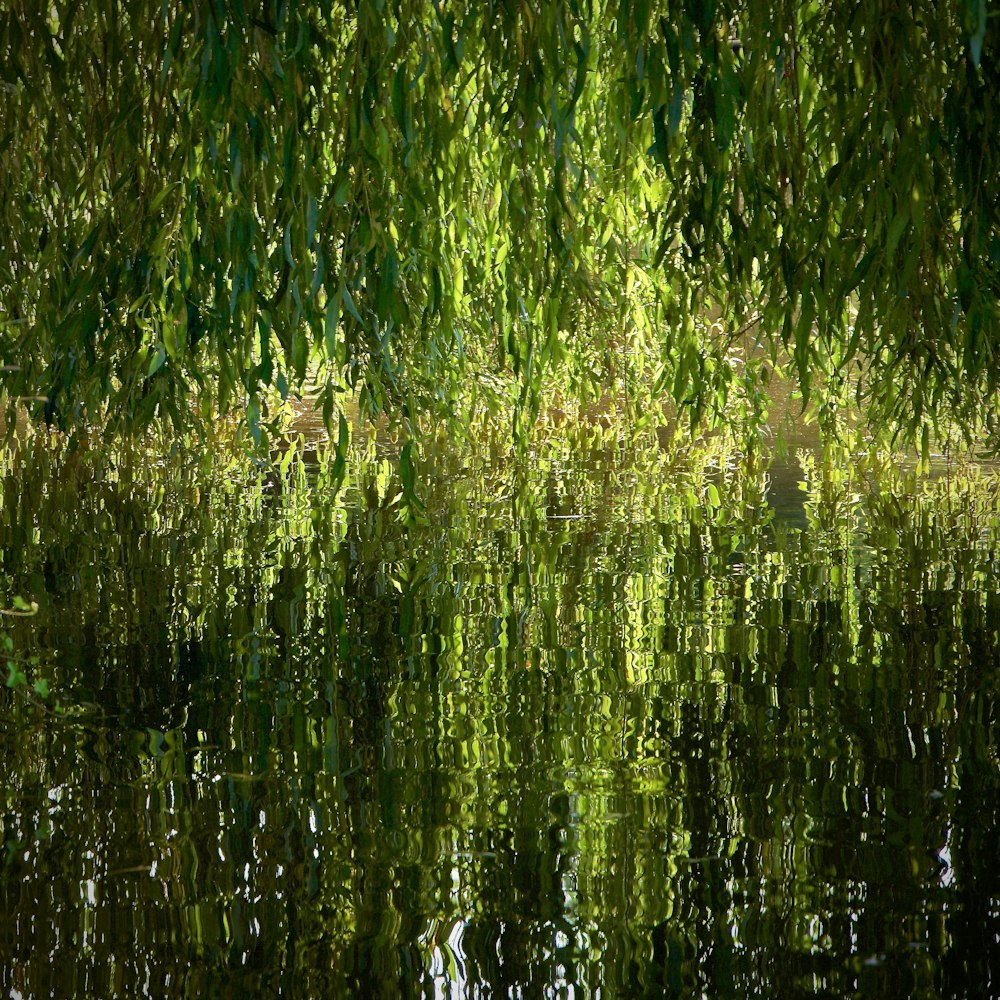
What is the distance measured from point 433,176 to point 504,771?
6.24ft

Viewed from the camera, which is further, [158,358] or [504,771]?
[158,358]

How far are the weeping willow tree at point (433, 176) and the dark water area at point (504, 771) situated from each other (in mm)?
526

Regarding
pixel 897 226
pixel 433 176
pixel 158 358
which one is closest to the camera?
pixel 897 226

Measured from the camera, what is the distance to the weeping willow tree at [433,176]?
310 cm

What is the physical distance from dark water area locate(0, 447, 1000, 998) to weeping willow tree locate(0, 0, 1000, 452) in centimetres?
53

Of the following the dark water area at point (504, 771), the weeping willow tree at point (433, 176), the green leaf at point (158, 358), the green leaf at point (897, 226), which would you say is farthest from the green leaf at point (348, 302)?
the green leaf at point (897, 226)

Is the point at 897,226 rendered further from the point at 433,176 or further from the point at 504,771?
the point at 504,771

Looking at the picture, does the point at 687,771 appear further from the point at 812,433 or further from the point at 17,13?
the point at 812,433

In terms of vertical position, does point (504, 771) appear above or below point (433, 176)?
below

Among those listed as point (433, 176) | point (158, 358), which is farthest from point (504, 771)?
point (433, 176)

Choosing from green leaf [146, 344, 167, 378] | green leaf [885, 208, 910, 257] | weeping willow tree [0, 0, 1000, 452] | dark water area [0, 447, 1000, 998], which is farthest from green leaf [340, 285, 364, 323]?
green leaf [885, 208, 910, 257]

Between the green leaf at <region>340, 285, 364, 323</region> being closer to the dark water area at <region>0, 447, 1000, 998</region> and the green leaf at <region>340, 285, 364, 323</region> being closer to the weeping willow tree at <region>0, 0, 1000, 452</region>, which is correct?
the weeping willow tree at <region>0, 0, 1000, 452</region>

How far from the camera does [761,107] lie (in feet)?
11.4

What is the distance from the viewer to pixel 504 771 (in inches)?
87.0
